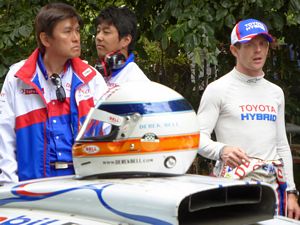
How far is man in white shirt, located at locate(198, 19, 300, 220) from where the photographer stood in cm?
448

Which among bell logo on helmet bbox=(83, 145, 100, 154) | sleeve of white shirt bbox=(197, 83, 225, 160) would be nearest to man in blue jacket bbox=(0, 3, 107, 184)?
sleeve of white shirt bbox=(197, 83, 225, 160)

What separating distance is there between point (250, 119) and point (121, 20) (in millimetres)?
1362

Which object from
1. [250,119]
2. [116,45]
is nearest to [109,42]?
[116,45]

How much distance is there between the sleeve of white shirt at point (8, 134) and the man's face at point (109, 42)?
1.24 metres

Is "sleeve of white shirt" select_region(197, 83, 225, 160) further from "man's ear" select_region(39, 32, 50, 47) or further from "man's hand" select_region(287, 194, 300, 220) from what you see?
"man's ear" select_region(39, 32, 50, 47)

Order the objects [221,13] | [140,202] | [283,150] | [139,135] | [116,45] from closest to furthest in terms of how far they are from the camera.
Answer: [140,202] < [139,135] < [283,150] < [116,45] < [221,13]

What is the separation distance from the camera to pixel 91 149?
10.5 feet

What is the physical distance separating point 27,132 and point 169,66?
174 inches

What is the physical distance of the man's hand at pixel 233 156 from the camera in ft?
13.7

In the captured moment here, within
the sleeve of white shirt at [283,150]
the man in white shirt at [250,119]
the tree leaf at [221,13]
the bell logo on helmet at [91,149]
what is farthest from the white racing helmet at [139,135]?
the tree leaf at [221,13]

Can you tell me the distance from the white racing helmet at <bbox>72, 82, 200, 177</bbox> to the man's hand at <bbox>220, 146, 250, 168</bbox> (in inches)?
37.9

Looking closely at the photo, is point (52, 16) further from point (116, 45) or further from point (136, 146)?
point (136, 146)

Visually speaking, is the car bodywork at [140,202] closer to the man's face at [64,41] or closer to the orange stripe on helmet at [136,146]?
the orange stripe on helmet at [136,146]

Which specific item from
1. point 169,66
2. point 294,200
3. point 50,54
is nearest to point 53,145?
point 50,54
